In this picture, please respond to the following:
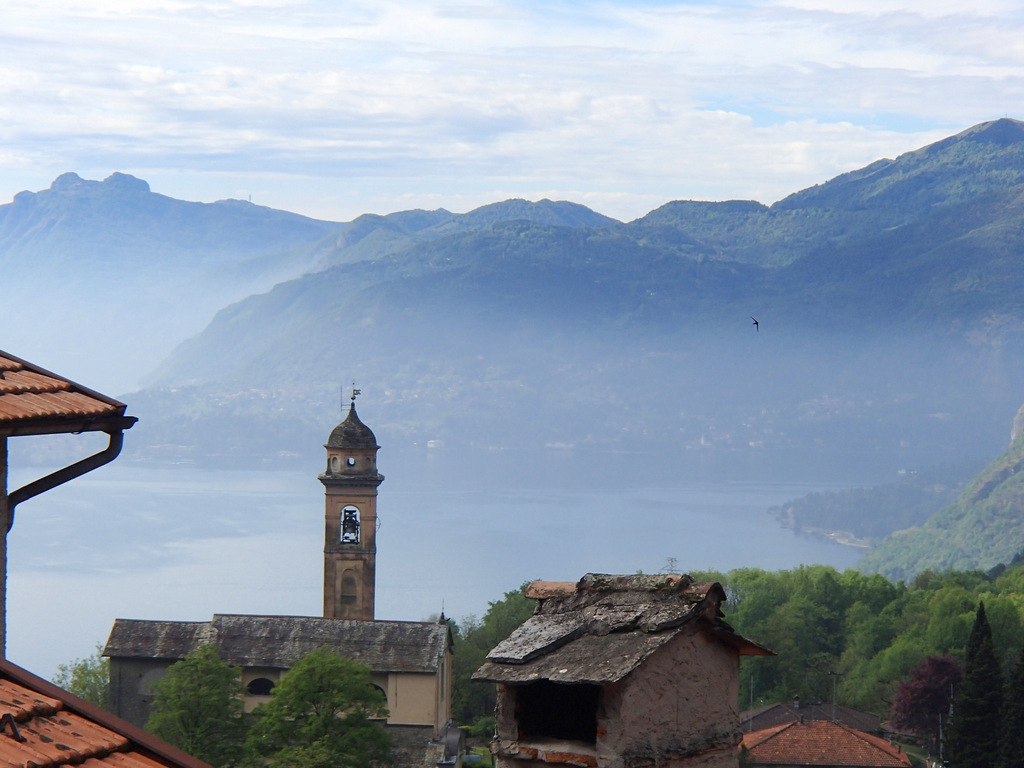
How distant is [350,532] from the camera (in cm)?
5228

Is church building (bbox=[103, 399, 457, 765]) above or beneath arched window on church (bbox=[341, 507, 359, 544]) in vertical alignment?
beneath

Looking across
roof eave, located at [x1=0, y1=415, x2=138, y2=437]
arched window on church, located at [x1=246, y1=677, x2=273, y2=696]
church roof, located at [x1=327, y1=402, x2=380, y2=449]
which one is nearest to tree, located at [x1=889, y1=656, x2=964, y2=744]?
church roof, located at [x1=327, y1=402, x2=380, y2=449]

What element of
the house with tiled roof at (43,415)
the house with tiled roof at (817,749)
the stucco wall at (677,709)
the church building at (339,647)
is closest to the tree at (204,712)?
the church building at (339,647)

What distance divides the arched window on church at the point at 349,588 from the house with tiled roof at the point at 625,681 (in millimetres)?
44933

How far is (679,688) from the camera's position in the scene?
22.7 ft

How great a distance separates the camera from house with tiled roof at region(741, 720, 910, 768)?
52094 millimetres

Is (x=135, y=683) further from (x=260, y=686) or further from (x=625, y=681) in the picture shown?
(x=625, y=681)

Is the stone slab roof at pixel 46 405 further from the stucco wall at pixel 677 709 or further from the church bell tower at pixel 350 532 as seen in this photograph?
the church bell tower at pixel 350 532

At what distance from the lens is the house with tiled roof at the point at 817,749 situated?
2051 inches

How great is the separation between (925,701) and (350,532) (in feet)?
81.4

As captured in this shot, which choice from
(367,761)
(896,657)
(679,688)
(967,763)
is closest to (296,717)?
(367,761)

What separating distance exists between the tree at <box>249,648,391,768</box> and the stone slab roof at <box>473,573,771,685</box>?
1246 inches

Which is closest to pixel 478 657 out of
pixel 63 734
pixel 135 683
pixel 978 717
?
pixel 135 683

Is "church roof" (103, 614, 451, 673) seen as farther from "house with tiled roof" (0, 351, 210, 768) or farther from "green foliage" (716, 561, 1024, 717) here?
"house with tiled roof" (0, 351, 210, 768)
